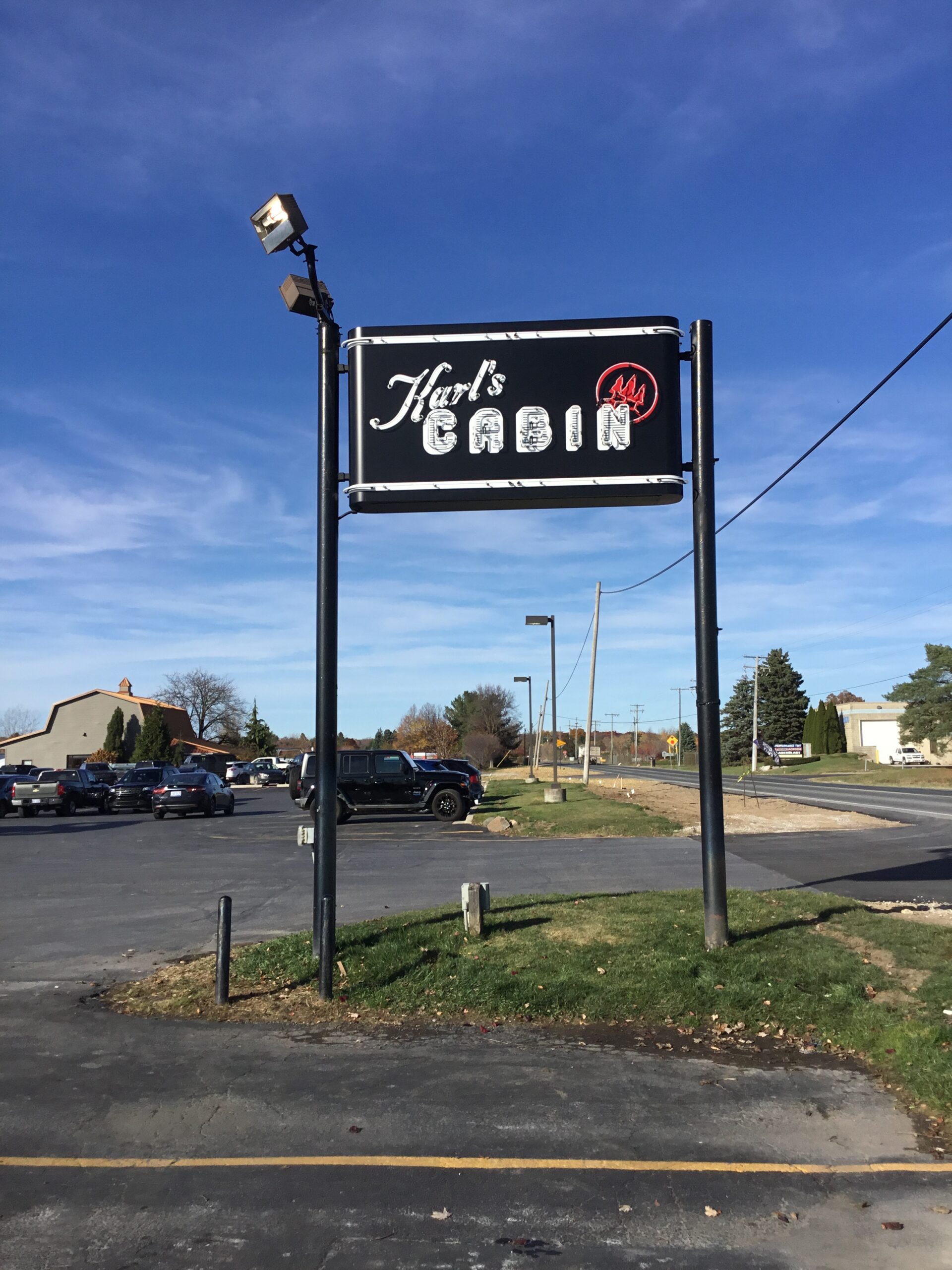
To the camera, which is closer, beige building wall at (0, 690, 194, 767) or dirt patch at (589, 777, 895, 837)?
dirt patch at (589, 777, 895, 837)

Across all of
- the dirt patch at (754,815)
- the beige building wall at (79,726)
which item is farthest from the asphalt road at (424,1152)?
the beige building wall at (79,726)

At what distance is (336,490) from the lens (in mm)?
8570

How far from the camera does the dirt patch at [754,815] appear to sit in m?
22.4

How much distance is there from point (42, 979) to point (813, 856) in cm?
1183

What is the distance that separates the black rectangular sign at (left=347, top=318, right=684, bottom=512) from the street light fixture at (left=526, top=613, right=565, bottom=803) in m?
23.2

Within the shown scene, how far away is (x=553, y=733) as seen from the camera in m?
33.0

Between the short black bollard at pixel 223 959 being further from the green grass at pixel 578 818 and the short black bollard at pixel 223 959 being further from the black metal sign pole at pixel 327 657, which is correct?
the green grass at pixel 578 818

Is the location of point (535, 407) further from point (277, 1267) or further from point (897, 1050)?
point (277, 1267)

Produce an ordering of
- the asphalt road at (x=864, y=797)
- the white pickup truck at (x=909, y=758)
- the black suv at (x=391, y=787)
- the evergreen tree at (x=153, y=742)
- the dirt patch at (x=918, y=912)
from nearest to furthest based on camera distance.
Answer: the dirt patch at (x=918, y=912)
the asphalt road at (x=864, y=797)
the black suv at (x=391, y=787)
the evergreen tree at (x=153, y=742)
the white pickup truck at (x=909, y=758)

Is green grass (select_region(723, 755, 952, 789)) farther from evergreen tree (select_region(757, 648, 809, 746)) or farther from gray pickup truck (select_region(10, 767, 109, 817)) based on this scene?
gray pickup truck (select_region(10, 767, 109, 817))

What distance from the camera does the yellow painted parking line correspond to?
4617mm

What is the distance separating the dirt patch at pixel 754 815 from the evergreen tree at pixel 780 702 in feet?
211

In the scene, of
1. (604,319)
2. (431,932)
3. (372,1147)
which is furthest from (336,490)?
(372,1147)

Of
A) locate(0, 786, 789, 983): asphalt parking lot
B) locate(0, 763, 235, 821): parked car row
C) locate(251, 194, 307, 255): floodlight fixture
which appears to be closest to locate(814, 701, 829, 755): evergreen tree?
locate(0, 763, 235, 821): parked car row
